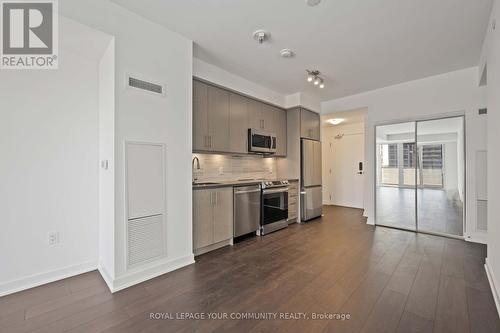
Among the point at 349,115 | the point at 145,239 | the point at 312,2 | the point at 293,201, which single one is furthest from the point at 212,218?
the point at 349,115

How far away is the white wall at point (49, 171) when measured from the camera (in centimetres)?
220

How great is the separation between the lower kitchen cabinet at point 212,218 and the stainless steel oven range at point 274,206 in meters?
0.80

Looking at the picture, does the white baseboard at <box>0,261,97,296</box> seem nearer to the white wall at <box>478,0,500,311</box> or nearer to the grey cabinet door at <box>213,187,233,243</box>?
the grey cabinet door at <box>213,187,233,243</box>

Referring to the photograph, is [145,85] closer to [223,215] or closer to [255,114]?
[223,215]

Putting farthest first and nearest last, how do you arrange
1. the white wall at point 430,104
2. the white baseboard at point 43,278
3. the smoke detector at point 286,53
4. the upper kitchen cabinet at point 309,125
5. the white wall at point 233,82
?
the upper kitchen cabinet at point 309,125 < the white wall at point 430,104 < the white wall at point 233,82 < the smoke detector at point 286,53 < the white baseboard at point 43,278

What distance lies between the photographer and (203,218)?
122 inches

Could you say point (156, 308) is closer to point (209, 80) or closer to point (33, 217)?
point (33, 217)

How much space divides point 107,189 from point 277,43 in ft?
9.27

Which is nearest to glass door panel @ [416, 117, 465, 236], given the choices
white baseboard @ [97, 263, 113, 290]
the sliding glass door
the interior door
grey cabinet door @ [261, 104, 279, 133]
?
the sliding glass door

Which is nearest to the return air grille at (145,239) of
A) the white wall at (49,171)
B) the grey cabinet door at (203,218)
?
the grey cabinet door at (203,218)

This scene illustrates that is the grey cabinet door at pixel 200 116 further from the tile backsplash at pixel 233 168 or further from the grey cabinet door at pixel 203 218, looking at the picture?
the grey cabinet door at pixel 203 218

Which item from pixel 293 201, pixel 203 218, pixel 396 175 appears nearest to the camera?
pixel 203 218

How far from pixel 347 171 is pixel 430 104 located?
3011mm

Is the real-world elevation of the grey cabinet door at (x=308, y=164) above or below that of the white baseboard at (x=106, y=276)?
above
